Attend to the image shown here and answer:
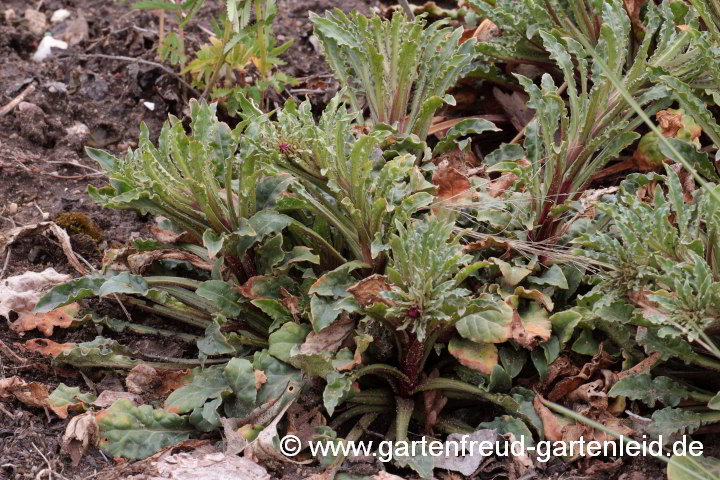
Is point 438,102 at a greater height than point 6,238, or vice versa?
point 438,102

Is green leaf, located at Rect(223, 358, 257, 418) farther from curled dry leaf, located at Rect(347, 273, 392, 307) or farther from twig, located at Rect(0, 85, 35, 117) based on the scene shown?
twig, located at Rect(0, 85, 35, 117)

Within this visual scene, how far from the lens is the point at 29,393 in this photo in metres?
2.53

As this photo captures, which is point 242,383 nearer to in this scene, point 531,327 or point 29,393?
point 29,393

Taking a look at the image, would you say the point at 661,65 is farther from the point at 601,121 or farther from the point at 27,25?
the point at 27,25

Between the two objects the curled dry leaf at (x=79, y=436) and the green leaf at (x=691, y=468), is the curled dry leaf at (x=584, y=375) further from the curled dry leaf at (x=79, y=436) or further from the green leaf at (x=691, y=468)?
the curled dry leaf at (x=79, y=436)

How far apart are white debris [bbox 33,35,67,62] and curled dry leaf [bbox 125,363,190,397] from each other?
2070mm

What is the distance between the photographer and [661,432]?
233 centimetres

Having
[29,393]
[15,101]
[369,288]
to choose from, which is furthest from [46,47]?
[369,288]

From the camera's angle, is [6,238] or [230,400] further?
[6,238]

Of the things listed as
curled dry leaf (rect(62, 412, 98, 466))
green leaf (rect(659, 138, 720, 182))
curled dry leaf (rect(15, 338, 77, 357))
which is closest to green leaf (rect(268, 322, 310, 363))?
curled dry leaf (rect(62, 412, 98, 466))

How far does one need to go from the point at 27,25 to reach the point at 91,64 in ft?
1.75

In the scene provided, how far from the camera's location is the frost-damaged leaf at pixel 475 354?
2.44 m

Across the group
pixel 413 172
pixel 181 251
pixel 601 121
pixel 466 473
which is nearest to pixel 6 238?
pixel 181 251

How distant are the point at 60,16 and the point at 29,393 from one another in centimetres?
250
